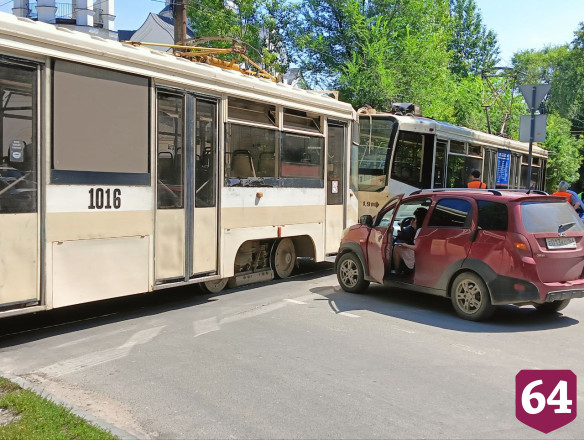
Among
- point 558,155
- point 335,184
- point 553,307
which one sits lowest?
point 553,307

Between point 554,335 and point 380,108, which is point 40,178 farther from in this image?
point 380,108

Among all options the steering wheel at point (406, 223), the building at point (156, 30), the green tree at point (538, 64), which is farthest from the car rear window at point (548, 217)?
the green tree at point (538, 64)

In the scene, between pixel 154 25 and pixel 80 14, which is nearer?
pixel 80 14

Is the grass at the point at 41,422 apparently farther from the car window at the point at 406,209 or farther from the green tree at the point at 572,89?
the green tree at the point at 572,89

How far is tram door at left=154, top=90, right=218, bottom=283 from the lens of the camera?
7.48 metres

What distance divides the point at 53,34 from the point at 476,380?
5.61 meters

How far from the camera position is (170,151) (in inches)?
300

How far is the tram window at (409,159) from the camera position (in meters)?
14.5

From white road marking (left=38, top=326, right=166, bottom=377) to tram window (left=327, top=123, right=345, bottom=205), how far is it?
5.18 m

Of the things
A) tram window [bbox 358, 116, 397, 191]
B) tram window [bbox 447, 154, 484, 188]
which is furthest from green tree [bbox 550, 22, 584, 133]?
tram window [bbox 358, 116, 397, 191]

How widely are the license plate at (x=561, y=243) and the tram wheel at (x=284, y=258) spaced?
4.55 meters

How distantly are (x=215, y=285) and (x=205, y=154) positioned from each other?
7.04 feet

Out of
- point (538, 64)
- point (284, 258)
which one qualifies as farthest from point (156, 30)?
point (538, 64)

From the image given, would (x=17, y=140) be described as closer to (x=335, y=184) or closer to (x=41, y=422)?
(x=41, y=422)
